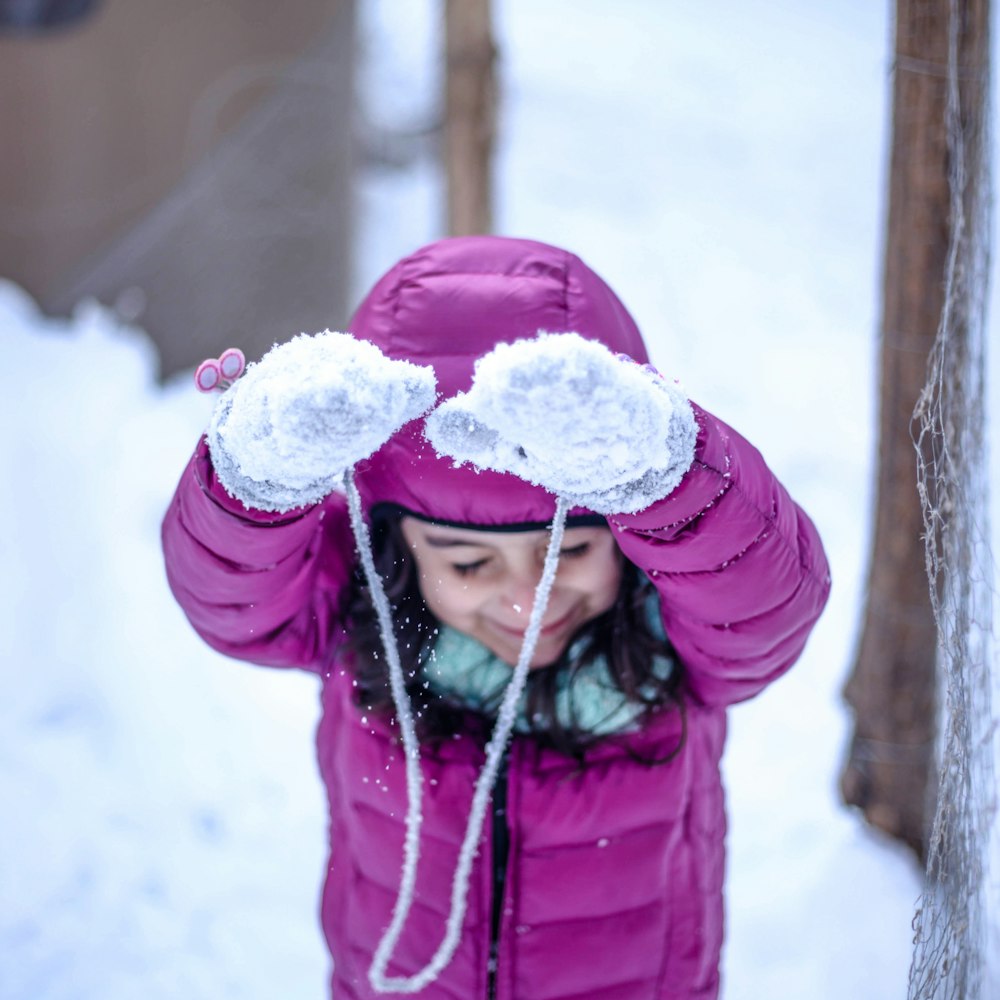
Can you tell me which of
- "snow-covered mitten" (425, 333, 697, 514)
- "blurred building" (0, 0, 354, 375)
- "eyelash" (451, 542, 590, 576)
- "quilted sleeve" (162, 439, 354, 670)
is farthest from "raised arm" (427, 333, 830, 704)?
"blurred building" (0, 0, 354, 375)

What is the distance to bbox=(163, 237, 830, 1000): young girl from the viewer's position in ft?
3.19

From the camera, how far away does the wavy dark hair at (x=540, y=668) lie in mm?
1161

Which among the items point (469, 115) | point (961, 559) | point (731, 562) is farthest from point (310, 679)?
point (731, 562)

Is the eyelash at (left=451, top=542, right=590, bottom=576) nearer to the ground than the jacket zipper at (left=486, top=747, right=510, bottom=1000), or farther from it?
farther from it

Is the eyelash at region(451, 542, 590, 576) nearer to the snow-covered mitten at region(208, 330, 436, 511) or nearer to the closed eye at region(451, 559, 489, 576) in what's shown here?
the closed eye at region(451, 559, 489, 576)

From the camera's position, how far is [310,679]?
8.43 feet

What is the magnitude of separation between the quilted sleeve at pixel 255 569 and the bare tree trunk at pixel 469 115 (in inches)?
73.9

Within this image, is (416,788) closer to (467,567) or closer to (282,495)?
(467,567)

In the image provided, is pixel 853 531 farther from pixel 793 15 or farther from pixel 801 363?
pixel 793 15

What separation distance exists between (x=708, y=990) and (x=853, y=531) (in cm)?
173

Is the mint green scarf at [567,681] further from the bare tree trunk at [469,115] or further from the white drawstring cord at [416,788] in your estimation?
the bare tree trunk at [469,115]

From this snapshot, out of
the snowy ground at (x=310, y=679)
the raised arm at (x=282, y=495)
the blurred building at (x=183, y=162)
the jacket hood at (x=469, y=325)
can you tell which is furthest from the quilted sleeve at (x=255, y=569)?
the blurred building at (x=183, y=162)

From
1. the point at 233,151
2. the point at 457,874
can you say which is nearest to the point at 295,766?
the point at 457,874

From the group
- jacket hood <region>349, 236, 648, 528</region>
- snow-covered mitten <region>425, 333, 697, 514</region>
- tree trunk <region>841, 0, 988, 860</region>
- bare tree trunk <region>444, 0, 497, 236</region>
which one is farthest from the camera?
bare tree trunk <region>444, 0, 497, 236</region>
